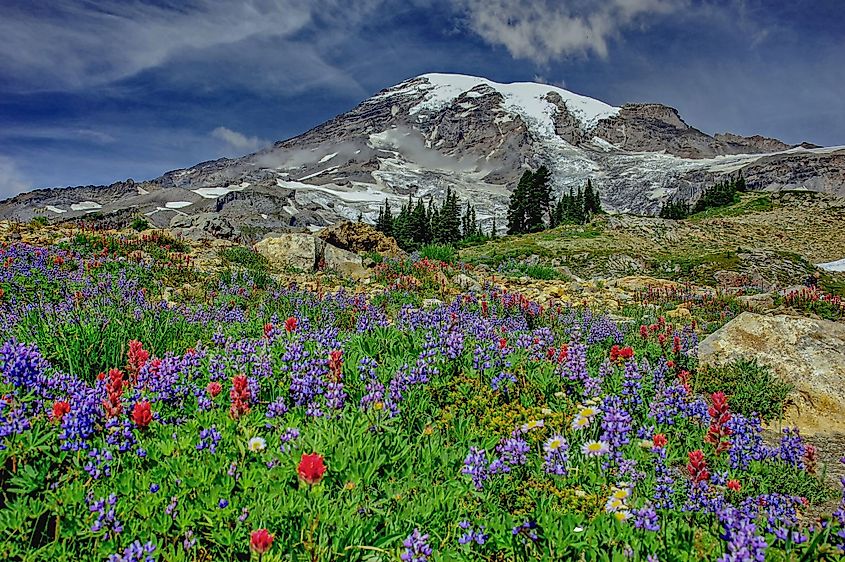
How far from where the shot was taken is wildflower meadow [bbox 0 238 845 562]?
2.47 m

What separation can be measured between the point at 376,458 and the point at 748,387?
14.6 ft

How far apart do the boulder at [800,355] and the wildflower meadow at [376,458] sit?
3.38 feet

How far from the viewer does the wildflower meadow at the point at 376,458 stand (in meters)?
2.47

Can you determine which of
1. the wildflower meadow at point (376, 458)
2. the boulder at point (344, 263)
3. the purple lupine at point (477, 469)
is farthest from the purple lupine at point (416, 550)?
the boulder at point (344, 263)

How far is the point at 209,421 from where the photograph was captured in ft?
11.2

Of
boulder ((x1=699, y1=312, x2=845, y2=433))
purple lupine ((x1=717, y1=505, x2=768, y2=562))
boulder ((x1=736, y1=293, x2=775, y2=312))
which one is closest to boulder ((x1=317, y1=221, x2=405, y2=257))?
boulder ((x1=736, y1=293, x2=775, y2=312))

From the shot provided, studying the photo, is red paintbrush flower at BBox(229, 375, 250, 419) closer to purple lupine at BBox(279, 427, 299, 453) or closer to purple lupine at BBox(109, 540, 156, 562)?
purple lupine at BBox(279, 427, 299, 453)

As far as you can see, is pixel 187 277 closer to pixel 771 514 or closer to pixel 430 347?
pixel 430 347

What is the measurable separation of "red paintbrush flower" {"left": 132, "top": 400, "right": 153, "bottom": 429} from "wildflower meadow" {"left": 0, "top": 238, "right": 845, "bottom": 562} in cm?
8

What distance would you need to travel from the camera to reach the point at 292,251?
609 inches

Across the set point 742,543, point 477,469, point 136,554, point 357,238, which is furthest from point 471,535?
point 357,238

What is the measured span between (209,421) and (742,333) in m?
6.38

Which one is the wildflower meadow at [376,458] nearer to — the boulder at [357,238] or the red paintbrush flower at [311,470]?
the red paintbrush flower at [311,470]

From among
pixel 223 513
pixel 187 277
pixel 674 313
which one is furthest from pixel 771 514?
pixel 187 277
